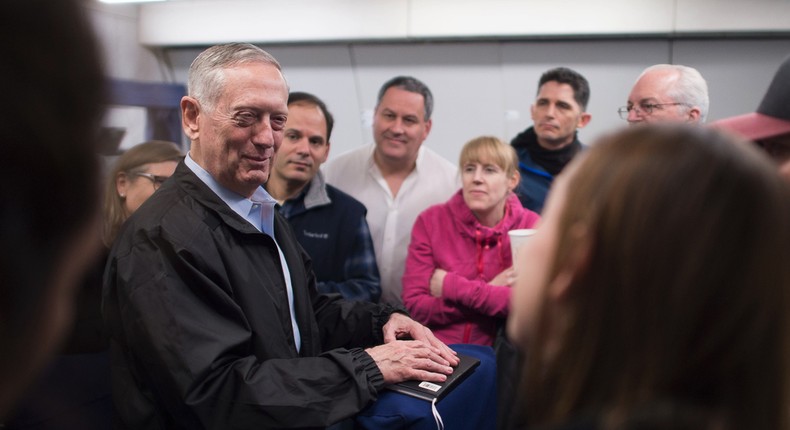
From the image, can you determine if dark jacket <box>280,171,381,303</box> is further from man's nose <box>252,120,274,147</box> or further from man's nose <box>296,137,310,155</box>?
man's nose <box>252,120,274,147</box>

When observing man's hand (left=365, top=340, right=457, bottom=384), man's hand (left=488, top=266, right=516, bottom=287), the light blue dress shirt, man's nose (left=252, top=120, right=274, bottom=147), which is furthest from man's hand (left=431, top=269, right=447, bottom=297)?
man's nose (left=252, top=120, right=274, bottom=147)

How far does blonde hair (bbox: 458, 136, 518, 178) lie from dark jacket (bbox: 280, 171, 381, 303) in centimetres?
56

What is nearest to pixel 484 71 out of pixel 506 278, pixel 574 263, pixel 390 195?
pixel 390 195

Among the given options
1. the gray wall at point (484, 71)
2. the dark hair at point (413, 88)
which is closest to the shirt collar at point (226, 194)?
the dark hair at point (413, 88)

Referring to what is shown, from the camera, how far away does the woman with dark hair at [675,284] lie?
0.68 metres

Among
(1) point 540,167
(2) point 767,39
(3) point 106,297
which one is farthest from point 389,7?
(3) point 106,297

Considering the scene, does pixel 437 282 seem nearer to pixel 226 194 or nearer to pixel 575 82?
pixel 226 194

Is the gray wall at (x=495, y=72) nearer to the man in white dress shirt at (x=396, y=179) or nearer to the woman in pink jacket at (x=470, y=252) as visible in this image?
the man in white dress shirt at (x=396, y=179)

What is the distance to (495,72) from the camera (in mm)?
4816

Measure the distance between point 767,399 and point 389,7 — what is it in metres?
4.52

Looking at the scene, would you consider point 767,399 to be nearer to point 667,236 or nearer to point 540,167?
point 667,236

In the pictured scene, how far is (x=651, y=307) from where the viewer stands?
0.70 meters

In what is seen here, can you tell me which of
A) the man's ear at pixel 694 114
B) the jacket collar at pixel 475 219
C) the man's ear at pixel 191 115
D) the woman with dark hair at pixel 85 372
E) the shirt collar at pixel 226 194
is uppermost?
the man's ear at pixel 191 115

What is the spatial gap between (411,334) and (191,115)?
0.92 meters
